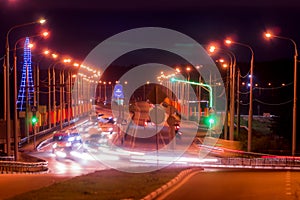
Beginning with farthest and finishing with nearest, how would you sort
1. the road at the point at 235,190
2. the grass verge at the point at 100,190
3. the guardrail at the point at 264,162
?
1. the guardrail at the point at 264,162
2. the road at the point at 235,190
3. the grass verge at the point at 100,190

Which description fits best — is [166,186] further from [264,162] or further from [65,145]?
[65,145]

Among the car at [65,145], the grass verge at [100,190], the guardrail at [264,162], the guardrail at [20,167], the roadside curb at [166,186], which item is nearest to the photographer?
the grass verge at [100,190]

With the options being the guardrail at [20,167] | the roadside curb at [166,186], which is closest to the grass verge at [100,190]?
the roadside curb at [166,186]

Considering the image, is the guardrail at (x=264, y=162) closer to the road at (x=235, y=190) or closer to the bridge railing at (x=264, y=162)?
the bridge railing at (x=264, y=162)

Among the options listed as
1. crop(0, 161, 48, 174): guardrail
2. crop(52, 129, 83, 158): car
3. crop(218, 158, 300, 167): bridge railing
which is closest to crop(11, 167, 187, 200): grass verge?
crop(0, 161, 48, 174): guardrail

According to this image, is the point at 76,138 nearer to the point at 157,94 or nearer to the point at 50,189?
the point at 157,94

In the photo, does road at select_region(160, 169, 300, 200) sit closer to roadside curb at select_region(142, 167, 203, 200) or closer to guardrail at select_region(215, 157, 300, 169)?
roadside curb at select_region(142, 167, 203, 200)

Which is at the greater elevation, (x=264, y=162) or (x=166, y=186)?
(x=166, y=186)

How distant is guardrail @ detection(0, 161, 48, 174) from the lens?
32.9m

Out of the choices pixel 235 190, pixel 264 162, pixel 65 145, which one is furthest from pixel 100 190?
pixel 65 145

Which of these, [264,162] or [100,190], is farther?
[264,162]

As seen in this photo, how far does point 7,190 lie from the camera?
20016 millimetres

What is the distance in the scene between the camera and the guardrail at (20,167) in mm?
32938

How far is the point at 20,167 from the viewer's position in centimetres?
3366
